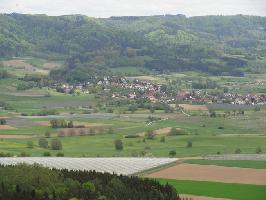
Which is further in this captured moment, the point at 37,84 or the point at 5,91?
the point at 37,84

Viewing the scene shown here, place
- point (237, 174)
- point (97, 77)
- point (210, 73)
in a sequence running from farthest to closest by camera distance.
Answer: point (210, 73) → point (97, 77) → point (237, 174)

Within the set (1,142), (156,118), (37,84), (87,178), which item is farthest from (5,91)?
(87,178)

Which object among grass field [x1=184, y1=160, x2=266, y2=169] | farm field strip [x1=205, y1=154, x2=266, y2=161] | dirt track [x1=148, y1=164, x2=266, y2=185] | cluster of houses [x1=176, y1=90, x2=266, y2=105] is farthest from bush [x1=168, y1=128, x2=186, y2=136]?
cluster of houses [x1=176, y1=90, x2=266, y2=105]

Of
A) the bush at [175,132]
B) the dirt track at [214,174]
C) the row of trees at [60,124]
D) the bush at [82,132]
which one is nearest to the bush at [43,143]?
the bush at [82,132]

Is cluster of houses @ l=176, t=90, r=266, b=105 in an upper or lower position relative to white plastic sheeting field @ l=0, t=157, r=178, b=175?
lower

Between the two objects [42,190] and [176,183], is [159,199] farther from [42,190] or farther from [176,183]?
[176,183]

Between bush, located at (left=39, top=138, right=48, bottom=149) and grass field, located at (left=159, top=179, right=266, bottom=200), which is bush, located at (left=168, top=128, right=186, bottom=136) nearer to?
bush, located at (left=39, top=138, right=48, bottom=149)
